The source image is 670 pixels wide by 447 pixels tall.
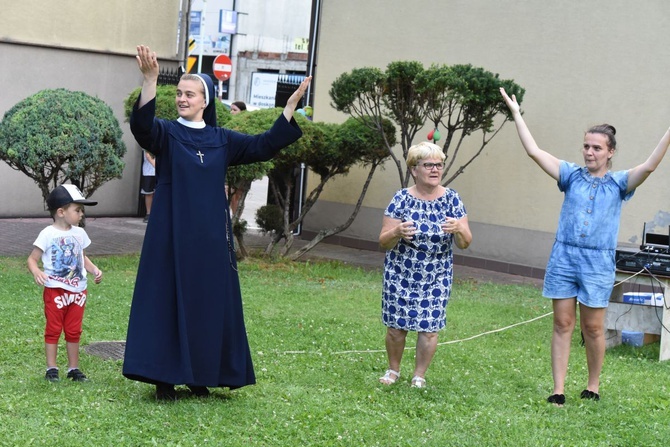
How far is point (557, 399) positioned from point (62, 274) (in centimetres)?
331

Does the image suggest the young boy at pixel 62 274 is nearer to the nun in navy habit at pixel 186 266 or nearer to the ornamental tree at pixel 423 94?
the nun in navy habit at pixel 186 266

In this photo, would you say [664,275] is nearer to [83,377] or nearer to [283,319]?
[283,319]

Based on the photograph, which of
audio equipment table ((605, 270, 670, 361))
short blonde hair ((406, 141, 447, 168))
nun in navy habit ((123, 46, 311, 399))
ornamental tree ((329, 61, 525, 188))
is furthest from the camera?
ornamental tree ((329, 61, 525, 188))

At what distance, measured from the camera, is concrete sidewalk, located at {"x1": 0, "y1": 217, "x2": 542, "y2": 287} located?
45.4ft

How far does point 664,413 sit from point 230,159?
323 cm

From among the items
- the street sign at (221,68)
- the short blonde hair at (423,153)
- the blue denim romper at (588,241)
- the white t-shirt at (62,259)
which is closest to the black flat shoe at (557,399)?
the blue denim romper at (588,241)

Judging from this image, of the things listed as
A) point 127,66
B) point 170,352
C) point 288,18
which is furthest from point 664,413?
point 288,18

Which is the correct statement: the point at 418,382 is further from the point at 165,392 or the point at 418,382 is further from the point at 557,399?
the point at 165,392

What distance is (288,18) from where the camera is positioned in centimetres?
4031

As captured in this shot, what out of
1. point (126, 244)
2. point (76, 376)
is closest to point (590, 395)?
point (76, 376)

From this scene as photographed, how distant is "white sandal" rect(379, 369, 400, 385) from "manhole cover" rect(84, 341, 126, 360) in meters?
1.96

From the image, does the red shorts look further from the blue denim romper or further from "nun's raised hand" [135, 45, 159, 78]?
the blue denim romper

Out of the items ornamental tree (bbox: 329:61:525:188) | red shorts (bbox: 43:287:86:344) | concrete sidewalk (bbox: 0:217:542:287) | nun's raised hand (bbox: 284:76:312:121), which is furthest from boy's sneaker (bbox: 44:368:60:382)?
ornamental tree (bbox: 329:61:525:188)

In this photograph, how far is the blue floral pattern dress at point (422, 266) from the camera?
6.76 metres
